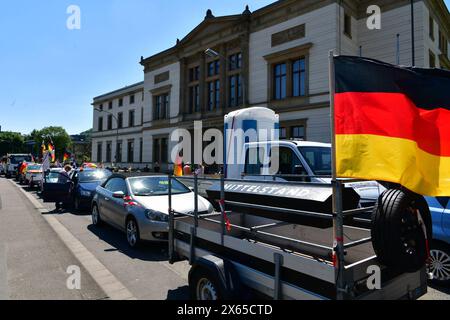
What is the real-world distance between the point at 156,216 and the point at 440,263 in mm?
4811

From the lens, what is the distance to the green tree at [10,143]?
91.5 m

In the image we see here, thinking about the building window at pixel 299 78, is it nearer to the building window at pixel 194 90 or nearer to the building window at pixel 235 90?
the building window at pixel 235 90

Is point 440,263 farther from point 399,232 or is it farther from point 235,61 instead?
point 235,61

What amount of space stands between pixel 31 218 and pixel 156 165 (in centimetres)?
2973

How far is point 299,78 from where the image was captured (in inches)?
984

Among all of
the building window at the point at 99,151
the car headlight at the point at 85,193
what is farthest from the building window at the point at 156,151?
the car headlight at the point at 85,193

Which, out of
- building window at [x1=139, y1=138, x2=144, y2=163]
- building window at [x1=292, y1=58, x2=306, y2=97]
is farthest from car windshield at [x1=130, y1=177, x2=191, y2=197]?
building window at [x1=139, y1=138, x2=144, y2=163]

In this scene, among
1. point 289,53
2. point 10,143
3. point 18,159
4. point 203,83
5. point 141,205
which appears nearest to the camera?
point 141,205

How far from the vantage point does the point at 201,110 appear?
33594mm

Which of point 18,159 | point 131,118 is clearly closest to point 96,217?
point 18,159

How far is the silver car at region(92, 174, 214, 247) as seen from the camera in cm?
631

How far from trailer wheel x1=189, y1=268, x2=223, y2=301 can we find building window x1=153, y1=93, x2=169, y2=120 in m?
37.2

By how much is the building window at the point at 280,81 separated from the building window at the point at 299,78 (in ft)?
3.01

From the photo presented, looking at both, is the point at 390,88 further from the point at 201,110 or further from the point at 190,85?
the point at 190,85
